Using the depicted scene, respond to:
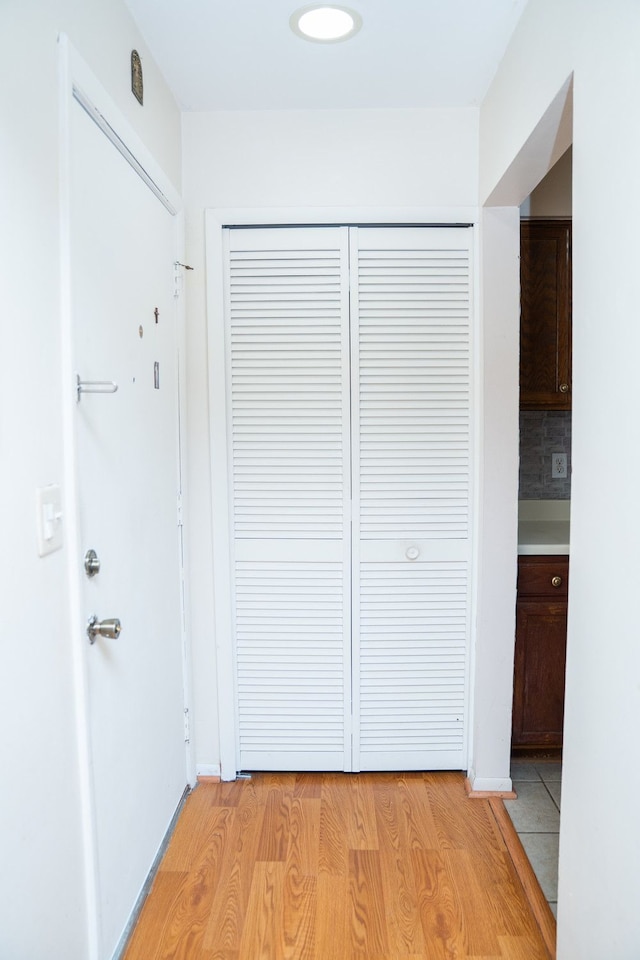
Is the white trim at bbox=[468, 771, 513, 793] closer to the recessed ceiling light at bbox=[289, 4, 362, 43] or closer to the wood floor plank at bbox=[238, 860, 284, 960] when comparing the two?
the wood floor plank at bbox=[238, 860, 284, 960]

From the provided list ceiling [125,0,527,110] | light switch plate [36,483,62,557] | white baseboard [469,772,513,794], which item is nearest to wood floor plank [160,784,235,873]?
white baseboard [469,772,513,794]

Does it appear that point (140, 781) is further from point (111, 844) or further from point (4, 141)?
point (4, 141)

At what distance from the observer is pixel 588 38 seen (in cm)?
118

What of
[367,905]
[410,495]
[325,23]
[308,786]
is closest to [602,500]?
[410,495]

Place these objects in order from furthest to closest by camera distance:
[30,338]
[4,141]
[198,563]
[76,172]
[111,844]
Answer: [198,563] < [111,844] < [76,172] < [30,338] < [4,141]

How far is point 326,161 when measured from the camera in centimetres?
215

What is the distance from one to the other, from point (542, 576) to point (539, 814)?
2.67 feet

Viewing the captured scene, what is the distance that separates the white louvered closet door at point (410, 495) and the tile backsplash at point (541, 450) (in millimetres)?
717

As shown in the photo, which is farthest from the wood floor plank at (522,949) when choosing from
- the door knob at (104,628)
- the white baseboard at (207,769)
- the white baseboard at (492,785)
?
the door knob at (104,628)

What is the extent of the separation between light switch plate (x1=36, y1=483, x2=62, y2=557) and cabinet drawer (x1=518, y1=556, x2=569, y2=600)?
1.68 meters

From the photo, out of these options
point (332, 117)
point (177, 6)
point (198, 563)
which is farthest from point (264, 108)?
point (198, 563)

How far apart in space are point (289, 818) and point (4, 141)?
209 centimetres

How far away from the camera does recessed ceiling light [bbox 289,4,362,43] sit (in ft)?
5.25

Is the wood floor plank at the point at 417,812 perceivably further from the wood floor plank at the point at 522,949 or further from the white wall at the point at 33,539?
the white wall at the point at 33,539
